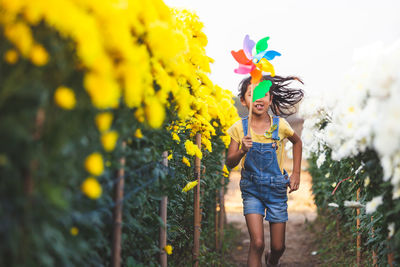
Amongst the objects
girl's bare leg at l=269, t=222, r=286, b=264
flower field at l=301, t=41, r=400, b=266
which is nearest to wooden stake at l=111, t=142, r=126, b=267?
flower field at l=301, t=41, r=400, b=266

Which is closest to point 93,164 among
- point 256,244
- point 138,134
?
point 138,134

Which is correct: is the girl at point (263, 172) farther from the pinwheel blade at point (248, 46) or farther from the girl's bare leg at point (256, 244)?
the pinwheel blade at point (248, 46)

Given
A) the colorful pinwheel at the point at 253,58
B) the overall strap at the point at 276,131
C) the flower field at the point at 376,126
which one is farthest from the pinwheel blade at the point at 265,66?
the flower field at the point at 376,126

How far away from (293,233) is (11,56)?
679 cm

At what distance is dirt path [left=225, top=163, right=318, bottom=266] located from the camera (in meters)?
5.73

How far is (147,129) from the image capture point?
2.12 m

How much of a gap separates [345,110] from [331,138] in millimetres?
230

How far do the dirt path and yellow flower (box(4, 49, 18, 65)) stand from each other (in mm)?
4759

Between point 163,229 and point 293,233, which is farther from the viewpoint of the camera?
point 293,233

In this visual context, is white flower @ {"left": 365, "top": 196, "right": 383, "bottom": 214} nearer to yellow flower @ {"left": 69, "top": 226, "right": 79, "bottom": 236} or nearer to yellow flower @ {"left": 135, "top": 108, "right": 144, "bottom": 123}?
yellow flower @ {"left": 135, "top": 108, "right": 144, "bottom": 123}

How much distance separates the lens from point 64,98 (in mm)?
1236

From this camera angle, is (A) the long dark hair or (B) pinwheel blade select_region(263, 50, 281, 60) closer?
(B) pinwheel blade select_region(263, 50, 281, 60)

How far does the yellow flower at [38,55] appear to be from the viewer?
1.24m

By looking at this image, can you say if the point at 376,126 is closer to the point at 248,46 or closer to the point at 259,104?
the point at 248,46
